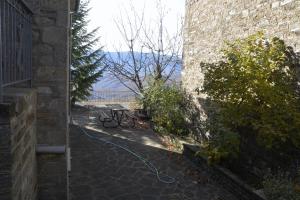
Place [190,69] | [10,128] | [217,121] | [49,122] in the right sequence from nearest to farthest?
[10,128] < [49,122] < [217,121] < [190,69]

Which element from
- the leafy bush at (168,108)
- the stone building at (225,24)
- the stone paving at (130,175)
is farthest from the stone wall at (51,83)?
the leafy bush at (168,108)

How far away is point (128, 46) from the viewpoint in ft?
49.5

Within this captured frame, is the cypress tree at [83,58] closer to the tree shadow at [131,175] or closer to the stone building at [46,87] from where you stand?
the tree shadow at [131,175]

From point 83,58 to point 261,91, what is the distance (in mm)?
11942

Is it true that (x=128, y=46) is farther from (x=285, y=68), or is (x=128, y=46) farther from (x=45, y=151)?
(x=45, y=151)

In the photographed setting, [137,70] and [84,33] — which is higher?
[84,33]

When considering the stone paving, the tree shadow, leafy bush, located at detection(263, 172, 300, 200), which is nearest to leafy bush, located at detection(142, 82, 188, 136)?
the stone paving

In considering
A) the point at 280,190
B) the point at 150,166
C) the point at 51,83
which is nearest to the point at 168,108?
the point at 150,166

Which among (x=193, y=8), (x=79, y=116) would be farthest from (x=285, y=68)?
(x=79, y=116)

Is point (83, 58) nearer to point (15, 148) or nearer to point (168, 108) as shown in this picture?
point (168, 108)

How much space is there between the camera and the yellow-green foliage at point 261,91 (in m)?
5.21

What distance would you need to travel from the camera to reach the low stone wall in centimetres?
235

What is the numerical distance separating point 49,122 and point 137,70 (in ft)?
35.3

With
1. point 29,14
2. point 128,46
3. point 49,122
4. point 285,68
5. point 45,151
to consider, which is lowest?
point 45,151
